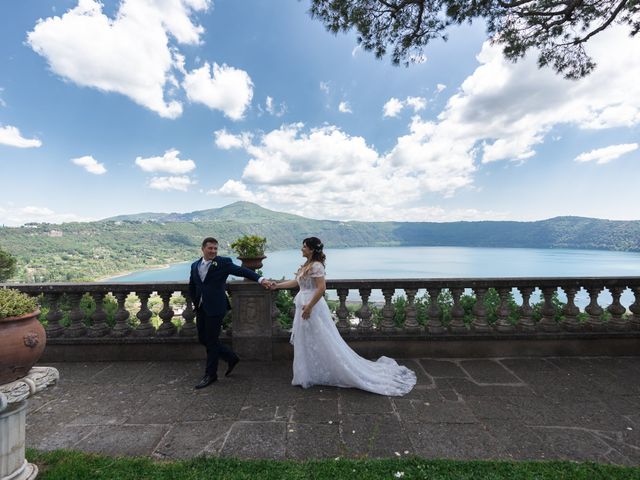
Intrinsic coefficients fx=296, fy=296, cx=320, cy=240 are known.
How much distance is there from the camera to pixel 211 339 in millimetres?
4297

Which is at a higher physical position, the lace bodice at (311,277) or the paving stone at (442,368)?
the lace bodice at (311,277)

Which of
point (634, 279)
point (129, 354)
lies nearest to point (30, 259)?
point (129, 354)

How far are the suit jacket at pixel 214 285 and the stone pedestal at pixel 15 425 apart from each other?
1894 mm

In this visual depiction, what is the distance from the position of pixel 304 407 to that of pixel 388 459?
1193mm

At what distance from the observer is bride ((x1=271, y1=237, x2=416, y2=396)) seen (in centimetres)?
398

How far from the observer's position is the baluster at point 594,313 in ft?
16.5

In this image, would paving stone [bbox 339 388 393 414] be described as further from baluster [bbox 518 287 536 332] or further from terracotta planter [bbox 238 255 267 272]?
baluster [bbox 518 287 536 332]

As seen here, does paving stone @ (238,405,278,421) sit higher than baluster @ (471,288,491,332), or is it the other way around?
baluster @ (471,288,491,332)

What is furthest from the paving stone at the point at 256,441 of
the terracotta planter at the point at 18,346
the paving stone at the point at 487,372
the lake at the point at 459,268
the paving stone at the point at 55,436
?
the lake at the point at 459,268

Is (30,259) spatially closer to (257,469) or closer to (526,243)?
(257,469)

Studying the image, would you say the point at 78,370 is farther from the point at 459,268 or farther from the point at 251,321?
the point at 459,268

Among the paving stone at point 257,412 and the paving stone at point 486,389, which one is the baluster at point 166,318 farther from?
the paving stone at point 486,389

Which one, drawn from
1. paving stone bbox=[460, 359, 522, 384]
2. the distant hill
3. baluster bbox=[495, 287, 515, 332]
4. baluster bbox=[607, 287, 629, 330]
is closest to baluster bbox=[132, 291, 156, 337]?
paving stone bbox=[460, 359, 522, 384]

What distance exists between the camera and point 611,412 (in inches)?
133
